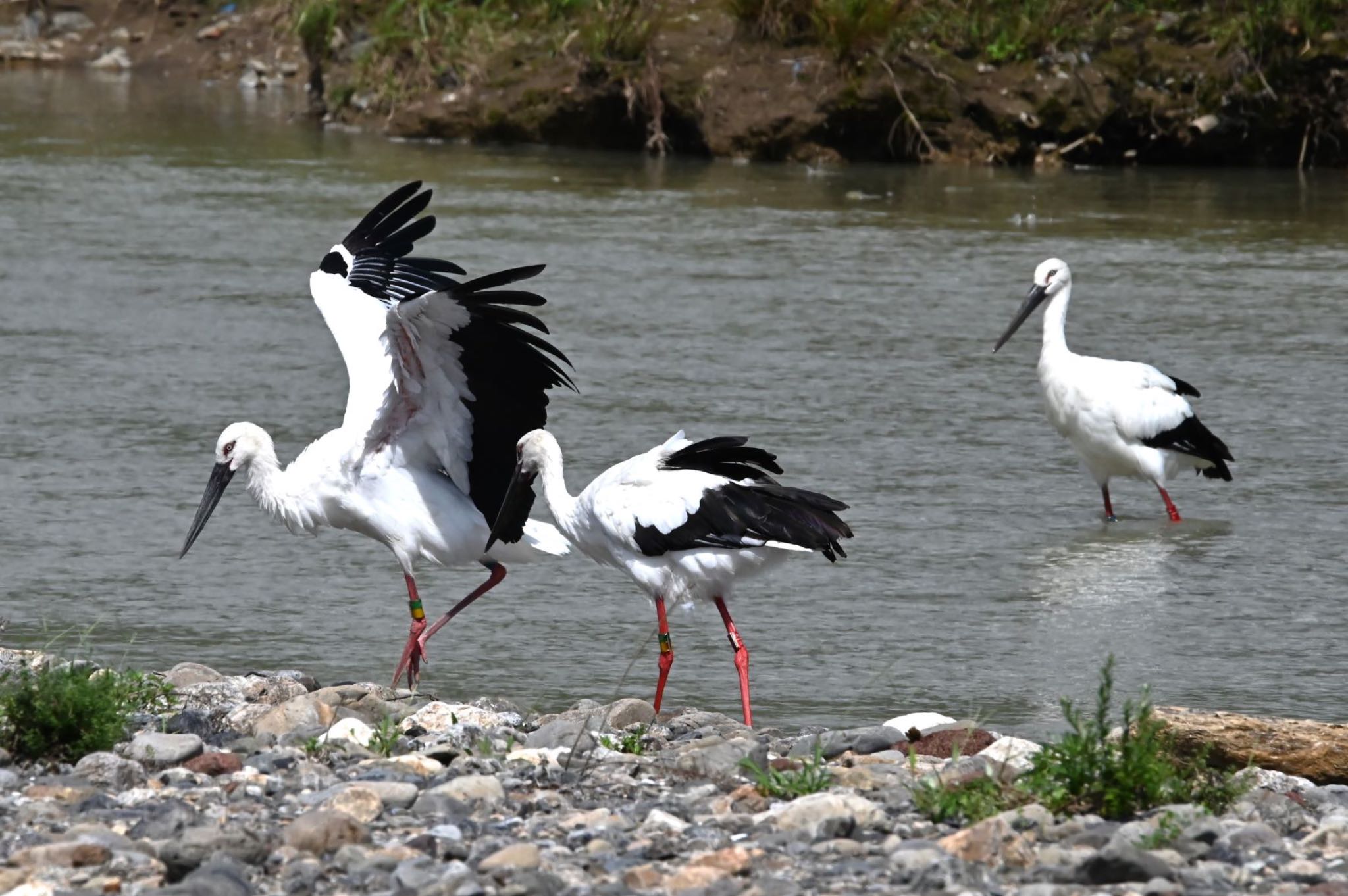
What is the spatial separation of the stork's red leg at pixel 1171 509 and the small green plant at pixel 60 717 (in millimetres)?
5217

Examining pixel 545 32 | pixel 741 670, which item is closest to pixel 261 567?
pixel 741 670

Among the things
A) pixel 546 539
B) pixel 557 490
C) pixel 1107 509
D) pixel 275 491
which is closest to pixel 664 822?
pixel 557 490

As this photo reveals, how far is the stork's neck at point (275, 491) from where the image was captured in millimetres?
6824

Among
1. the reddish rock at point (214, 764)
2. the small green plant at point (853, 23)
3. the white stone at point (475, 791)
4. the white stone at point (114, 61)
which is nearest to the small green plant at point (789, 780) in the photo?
the white stone at point (475, 791)

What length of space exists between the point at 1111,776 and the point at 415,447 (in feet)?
10.2

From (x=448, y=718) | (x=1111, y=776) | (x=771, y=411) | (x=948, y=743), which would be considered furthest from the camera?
(x=771, y=411)

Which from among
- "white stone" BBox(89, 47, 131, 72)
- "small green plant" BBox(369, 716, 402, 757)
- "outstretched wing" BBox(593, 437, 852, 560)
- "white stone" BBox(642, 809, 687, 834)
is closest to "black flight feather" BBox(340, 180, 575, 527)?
"outstretched wing" BBox(593, 437, 852, 560)

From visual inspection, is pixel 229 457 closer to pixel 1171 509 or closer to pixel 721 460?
pixel 721 460

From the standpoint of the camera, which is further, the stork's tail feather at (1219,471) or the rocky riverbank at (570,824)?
the stork's tail feather at (1219,471)

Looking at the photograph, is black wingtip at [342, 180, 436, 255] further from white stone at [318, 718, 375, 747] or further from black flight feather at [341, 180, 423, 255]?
white stone at [318, 718, 375, 747]

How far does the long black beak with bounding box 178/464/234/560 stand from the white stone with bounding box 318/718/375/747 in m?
2.23

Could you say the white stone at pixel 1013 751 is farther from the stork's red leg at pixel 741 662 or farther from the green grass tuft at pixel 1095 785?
the stork's red leg at pixel 741 662

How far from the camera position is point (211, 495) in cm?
716

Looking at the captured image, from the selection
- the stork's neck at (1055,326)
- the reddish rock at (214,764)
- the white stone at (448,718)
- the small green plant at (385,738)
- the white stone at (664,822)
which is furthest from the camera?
the stork's neck at (1055,326)
